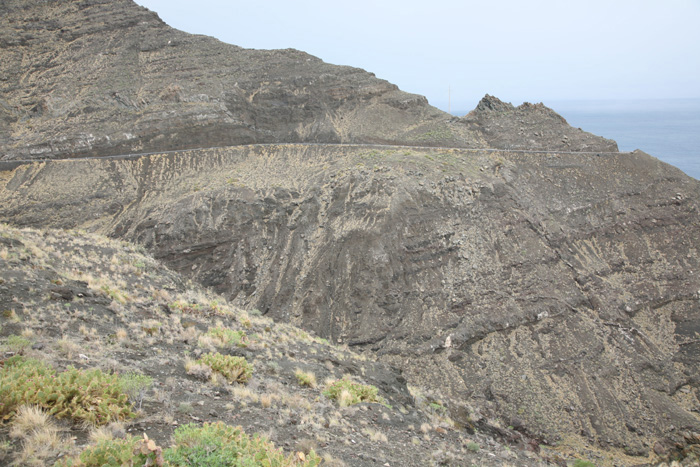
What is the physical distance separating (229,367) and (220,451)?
5.12 m

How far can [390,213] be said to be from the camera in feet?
102

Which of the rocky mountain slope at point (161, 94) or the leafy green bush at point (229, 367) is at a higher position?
the rocky mountain slope at point (161, 94)

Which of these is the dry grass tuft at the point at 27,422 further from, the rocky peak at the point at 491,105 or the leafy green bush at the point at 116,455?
the rocky peak at the point at 491,105

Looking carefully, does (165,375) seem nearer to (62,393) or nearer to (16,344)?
(16,344)

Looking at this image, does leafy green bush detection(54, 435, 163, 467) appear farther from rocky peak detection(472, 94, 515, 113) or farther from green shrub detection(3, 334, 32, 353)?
rocky peak detection(472, 94, 515, 113)

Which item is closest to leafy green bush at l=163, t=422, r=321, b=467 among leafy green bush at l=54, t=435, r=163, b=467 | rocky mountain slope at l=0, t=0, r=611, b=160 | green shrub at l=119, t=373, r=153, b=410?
leafy green bush at l=54, t=435, r=163, b=467

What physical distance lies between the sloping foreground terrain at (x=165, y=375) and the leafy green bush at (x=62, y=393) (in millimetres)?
30

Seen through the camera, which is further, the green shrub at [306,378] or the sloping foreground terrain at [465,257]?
the sloping foreground terrain at [465,257]

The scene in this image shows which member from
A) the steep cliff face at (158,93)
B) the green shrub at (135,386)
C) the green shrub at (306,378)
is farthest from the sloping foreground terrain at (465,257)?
the green shrub at (135,386)

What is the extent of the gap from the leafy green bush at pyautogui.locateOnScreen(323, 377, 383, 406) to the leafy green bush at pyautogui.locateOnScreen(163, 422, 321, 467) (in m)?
5.34

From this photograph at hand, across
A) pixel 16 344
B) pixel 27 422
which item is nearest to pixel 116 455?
pixel 27 422

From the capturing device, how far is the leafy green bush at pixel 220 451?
6680 millimetres

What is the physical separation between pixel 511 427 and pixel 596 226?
1792 centimetres

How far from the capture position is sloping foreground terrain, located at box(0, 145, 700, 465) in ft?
82.1
